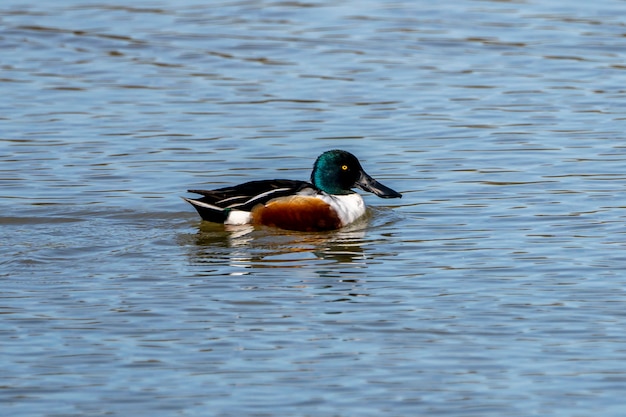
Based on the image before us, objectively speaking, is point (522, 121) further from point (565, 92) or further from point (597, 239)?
point (597, 239)

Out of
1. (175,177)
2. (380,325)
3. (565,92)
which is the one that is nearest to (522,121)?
(565,92)

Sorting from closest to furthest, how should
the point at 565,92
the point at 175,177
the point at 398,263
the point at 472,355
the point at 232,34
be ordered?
the point at 472,355, the point at 398,263, the point at 175,177, the point at 565,92, the point at 232,34

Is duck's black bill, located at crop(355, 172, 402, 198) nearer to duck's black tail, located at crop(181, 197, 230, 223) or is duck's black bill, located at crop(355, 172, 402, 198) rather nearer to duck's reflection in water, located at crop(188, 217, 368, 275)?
duck's reflection in water, located at crop(188, 217, 368, 275)

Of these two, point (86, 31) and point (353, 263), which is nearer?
point (353, 263)

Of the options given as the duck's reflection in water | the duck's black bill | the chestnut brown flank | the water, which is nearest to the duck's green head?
the duck's black bill

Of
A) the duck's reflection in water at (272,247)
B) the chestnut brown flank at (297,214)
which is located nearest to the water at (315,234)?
the duck's reflection in water at (272,247)

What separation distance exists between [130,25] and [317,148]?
732 cm

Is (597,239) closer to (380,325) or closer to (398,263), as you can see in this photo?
(398,263)

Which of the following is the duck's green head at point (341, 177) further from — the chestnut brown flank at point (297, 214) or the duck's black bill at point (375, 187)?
the chestnut brown flank at point (297, 214)

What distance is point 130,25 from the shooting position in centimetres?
2108

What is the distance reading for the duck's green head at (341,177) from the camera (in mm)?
12594

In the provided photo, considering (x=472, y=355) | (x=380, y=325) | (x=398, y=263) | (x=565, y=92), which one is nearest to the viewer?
(x=472, y=355)

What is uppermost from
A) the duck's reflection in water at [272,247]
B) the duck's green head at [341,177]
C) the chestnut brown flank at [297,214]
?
the duck's green head at [341,177]

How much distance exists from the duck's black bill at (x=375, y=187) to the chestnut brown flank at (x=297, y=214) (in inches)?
25.0
